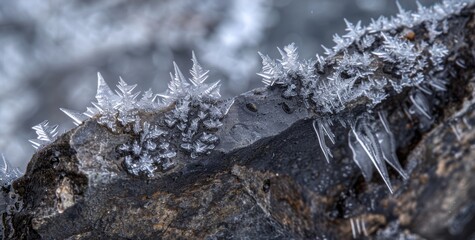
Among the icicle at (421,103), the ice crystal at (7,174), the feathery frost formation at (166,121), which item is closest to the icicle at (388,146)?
the icicle at (421,103)

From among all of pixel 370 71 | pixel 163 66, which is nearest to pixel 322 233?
pixel 370 71

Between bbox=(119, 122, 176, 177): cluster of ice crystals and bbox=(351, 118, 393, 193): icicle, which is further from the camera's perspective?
bbox=(119, 122, 176, 177): cluster of ice crystals

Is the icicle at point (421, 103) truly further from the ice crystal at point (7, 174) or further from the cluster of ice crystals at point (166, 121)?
the ice crystal at point (7, 174)

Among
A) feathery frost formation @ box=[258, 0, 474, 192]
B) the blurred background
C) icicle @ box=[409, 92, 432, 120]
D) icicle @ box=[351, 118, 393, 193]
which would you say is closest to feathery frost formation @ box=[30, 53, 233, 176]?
feathery frost formation @ box=[258, 0, 474, 192]

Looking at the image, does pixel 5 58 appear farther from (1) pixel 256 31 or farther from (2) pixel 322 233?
(2) pixel 322 233

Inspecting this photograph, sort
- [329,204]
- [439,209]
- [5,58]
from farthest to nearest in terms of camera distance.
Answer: [5,58], [329,204], [439,209]

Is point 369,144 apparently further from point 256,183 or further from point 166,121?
point 166,121

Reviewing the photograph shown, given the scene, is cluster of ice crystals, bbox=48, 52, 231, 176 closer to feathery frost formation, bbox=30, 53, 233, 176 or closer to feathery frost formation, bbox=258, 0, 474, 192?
feathery frost formation, bbox=30, 53, 233, 176
